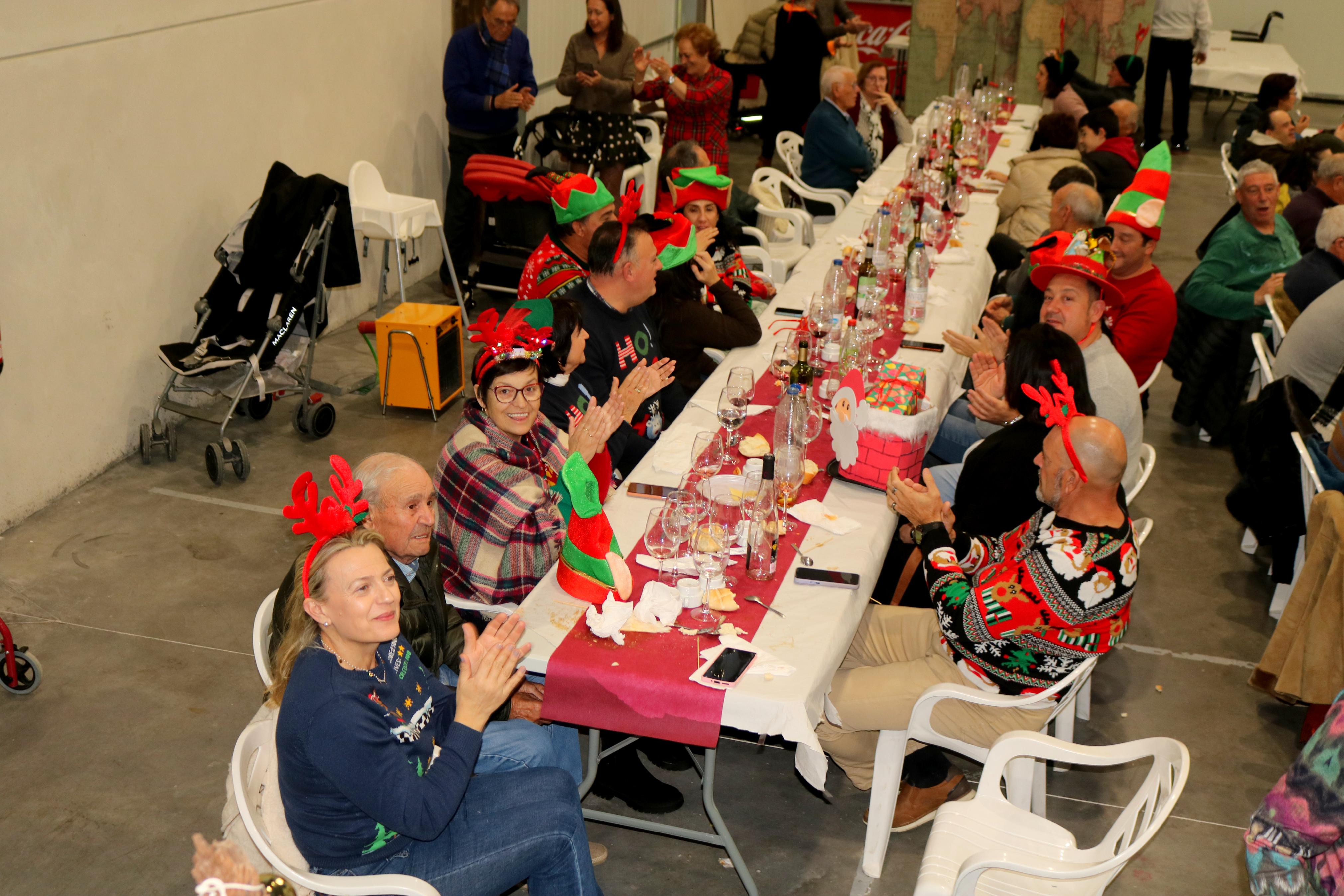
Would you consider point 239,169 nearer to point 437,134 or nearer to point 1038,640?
point 437,134

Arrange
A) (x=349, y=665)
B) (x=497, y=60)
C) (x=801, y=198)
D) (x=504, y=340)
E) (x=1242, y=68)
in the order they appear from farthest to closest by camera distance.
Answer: (x=1242, y=68), (x=801, y=198), (x=497, y=60), (x=504, y=340), (x=349, y=665)

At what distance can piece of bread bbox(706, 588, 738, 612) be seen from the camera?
3131mm

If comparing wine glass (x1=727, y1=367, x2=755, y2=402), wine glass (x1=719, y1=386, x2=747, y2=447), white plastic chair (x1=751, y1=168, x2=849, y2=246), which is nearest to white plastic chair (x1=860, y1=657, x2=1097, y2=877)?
wine glass (x1=719, y1=386, x2=747, y2=447)

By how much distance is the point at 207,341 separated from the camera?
19.0 ft

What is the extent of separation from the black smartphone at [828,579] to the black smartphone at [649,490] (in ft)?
1.90

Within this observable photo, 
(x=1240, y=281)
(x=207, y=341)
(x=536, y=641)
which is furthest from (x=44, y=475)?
(x=1240, y=281)

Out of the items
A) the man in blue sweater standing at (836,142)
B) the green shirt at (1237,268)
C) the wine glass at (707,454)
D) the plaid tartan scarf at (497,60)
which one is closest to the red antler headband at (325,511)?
the wine glass at (707,454)

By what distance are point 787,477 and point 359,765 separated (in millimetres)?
1714

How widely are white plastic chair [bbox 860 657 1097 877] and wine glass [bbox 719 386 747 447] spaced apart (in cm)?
105

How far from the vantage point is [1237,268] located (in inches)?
240

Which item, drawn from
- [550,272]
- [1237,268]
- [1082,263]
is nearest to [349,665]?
[550,272]

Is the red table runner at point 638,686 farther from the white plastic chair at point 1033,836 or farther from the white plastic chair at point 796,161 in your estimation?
the white plastic chair at point 796,161

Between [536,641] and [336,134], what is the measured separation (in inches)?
203

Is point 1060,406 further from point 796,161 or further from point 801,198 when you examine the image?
point 796,161
